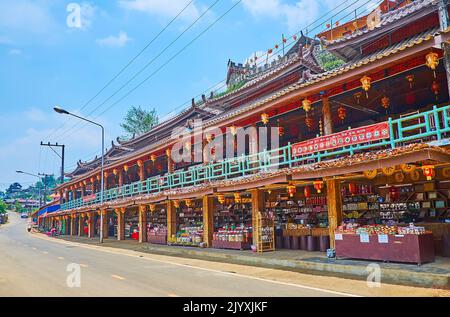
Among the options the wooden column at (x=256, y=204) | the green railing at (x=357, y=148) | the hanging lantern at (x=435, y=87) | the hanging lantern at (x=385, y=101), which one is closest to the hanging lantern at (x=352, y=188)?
the green railing at (x=357, y=148)

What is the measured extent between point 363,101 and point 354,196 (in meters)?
4.11

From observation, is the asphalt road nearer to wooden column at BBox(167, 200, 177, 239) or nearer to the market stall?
wooden column at BBox(167, 200, 177, 239)

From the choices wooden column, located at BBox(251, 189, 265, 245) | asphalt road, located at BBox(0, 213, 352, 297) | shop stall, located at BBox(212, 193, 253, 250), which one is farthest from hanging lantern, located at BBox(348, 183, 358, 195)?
asphalt road, located at BBox(0, 213, 352, 297)

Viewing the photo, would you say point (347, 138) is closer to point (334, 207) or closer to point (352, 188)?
point (334, 207)

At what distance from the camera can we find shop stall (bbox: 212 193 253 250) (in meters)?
17.0

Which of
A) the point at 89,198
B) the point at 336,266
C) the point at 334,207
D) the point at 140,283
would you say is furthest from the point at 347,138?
the point at 89,198

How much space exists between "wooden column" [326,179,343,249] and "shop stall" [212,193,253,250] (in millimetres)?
4608

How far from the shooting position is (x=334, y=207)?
13.4 m

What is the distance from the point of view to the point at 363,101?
15.9 metres

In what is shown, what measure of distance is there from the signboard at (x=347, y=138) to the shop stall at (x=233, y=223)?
4.63 m

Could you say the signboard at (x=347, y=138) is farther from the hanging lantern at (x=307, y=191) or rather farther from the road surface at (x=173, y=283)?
the road surface at (x=173, y=283)

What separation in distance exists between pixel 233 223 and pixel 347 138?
421 inches
